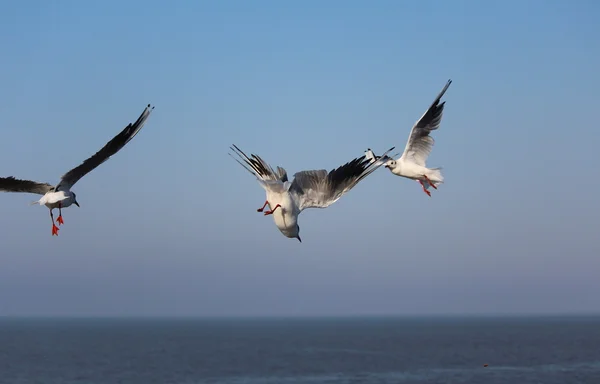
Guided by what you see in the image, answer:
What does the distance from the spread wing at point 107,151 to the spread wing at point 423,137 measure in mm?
7810

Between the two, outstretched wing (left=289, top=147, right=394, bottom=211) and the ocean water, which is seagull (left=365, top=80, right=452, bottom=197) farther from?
the ocean water

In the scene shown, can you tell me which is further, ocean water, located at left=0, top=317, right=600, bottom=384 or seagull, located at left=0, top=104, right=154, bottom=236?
ocean water, located at left=0, top=317, right=600, bottom=384

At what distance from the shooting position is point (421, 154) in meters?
25.1

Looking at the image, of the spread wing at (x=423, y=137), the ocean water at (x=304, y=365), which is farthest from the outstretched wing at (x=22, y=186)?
the ocean water at (x=304, y=365)

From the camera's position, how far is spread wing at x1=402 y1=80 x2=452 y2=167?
80.0 ft

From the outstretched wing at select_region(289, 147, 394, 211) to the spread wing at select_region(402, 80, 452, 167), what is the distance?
7817mm

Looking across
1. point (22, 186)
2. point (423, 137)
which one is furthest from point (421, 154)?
point (22, 186)

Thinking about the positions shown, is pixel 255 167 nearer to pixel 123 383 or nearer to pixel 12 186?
pixel 12 186

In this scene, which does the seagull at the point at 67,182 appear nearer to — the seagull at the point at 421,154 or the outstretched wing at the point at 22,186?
the outstretched wing at the point at 22,186

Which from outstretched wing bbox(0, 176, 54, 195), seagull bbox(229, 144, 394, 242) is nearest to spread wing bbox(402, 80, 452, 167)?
seagull bbox(229, 144, 394, 242)

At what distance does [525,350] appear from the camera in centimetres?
17375

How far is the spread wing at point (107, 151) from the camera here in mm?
20891

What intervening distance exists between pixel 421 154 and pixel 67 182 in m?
10.1

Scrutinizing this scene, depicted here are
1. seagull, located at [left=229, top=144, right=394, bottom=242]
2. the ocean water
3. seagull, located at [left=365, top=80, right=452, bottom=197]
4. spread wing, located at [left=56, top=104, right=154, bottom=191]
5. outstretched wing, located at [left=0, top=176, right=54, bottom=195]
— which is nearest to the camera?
seagull, located at [left=229, top=144, right=394, bottom=242]
